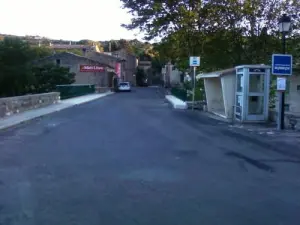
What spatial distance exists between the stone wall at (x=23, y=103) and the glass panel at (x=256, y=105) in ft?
34.3

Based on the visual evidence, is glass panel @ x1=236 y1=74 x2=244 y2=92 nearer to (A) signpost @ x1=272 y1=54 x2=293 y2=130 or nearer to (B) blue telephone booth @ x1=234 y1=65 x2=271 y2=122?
(B) blue telephone booth @ x1=234 y1=65 x2=271 y2=122

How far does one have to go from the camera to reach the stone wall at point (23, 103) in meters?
20.7

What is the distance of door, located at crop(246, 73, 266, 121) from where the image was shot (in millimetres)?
19094

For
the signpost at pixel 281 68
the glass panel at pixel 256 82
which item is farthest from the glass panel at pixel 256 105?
the signpost at pixel 281 68

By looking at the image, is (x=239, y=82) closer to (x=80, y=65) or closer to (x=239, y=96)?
(x=239, y=96)

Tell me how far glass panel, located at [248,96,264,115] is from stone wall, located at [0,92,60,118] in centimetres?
1047

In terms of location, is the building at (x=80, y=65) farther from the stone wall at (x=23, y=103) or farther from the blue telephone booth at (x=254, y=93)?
the blue telephone booth at (x=254, y=93)

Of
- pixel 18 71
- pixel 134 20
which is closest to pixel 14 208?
pixel 134 20

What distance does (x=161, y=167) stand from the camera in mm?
8945

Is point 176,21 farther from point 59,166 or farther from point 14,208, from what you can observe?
point 14,208

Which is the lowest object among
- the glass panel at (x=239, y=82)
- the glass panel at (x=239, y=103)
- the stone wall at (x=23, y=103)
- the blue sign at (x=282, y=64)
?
the stone wall at (x=23, y=103)

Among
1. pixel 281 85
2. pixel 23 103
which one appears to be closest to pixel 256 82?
pixel 281 85

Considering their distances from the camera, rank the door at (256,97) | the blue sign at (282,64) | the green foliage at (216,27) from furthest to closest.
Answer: the green foliage at (216,27)
the door at (256,97)
the blue sign at (282,64)

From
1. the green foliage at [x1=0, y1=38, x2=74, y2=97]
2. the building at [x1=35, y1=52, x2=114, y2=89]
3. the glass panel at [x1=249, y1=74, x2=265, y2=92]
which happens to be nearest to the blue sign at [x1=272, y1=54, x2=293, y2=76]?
the glass panel at [x1=249, y1=74, x2=265, y2=92]
